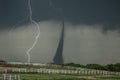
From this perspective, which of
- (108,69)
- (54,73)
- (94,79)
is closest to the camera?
(94,79)

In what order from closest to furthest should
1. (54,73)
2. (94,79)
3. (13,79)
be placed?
(13,79)
(94,79)
(54,73)

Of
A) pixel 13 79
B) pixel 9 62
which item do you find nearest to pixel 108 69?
pixel 9 62

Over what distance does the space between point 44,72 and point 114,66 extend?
24082 mm

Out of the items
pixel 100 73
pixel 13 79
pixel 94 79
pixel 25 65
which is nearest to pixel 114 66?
pixel 100 73

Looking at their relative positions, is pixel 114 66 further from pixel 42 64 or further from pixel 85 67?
pixel 42 64

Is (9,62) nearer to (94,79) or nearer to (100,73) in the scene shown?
(100,73)

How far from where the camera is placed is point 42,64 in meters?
108

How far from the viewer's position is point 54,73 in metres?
89.8

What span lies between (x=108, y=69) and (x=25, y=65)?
18.0m

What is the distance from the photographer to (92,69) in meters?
104

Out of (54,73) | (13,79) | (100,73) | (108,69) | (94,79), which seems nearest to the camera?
(13,79)

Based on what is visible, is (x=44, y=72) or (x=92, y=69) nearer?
(x=44, y=72)

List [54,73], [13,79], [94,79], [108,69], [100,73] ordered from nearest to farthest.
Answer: [13,79] < [94,79] < [54,73] < [100,73] < [108,69]

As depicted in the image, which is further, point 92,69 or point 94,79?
point 92,69
